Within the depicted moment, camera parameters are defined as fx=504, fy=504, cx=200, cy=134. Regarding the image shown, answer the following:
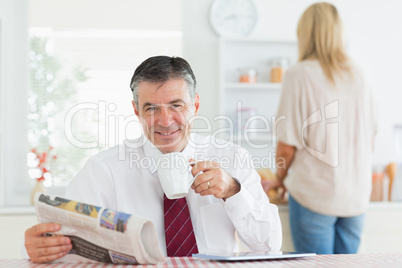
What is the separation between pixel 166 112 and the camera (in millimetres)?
1364

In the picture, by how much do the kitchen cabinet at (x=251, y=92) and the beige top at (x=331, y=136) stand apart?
88 centimetres

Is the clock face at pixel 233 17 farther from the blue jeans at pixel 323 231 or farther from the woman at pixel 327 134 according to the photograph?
the blue jeans at pixel 323 231

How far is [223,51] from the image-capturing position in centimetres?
296

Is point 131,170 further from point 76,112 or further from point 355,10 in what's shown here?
point 355,10

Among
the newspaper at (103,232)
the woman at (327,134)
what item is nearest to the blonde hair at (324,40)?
the woman at (327,134)

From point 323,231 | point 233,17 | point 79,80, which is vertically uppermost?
point 233,17

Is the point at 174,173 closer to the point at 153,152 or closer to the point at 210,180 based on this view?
the point at 210,180

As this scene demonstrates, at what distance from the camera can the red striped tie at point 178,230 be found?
1.26m

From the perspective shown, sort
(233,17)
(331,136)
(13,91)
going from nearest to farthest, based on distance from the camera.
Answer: (331,136), (13,91), (233,17)

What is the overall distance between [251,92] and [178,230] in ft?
6.28

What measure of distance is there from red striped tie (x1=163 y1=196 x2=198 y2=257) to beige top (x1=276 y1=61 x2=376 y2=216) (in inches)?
36.2

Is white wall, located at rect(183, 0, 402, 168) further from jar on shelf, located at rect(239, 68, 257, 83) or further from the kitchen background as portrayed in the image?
jar on shelf, located at rect(239, 68, 257, 83)

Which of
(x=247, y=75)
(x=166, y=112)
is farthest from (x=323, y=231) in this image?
(x=247, y=75)

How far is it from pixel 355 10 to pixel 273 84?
0.78 meters
